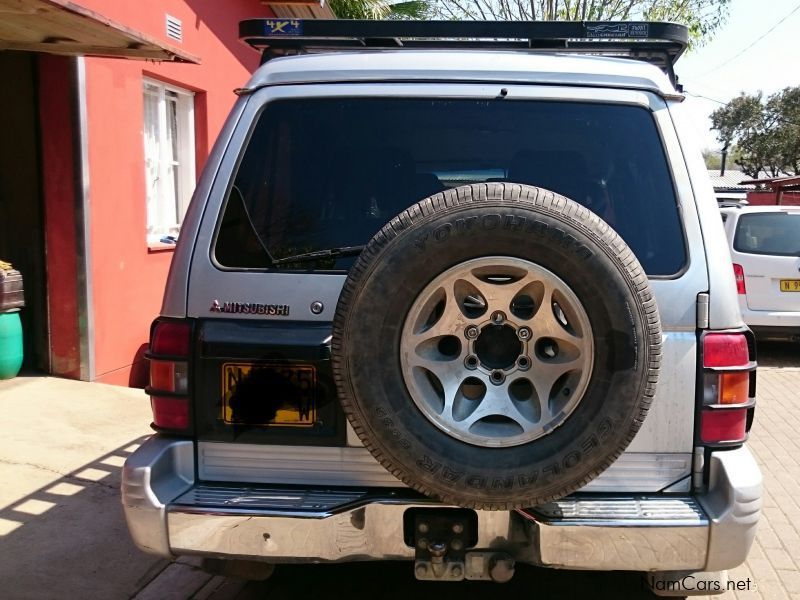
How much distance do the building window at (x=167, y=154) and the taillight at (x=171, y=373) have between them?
5.45 m

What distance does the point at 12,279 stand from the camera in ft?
20.7

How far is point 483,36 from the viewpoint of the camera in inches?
130

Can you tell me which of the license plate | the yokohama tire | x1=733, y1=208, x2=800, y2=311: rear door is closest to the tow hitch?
the yokohama tire

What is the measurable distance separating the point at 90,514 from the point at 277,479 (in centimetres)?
212

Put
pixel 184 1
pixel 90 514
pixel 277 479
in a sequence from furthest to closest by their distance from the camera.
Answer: pixel 184 1
pixel 90 514
pixel 277 479

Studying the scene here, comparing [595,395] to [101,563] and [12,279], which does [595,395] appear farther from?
[12,279]

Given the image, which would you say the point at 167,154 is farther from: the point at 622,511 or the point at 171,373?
the point at 622,511

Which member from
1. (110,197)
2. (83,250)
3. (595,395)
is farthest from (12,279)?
(595,395)

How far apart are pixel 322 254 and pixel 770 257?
748cm

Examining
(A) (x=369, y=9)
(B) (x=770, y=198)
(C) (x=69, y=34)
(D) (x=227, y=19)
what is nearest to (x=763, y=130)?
(B) (x=770, y=198)

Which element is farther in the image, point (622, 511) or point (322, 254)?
point (322, 254)

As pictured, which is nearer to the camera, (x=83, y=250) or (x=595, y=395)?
(x=595, y=395)

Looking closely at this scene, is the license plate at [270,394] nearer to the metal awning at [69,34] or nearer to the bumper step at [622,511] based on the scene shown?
the bumper step at [622,511]

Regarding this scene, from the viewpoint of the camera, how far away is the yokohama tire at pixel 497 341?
7.68 feet
